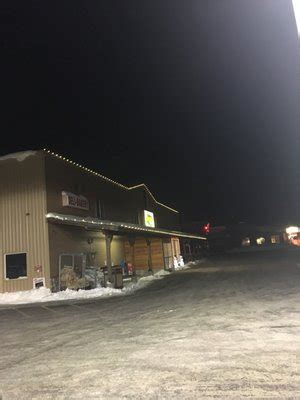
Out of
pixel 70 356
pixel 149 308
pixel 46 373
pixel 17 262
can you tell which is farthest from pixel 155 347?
pixel 17 262

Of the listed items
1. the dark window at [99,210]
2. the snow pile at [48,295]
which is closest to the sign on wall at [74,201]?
the dark window at [99,210]

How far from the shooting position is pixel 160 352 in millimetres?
7461

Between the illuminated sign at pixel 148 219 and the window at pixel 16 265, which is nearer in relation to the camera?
the window at pixel 16 265

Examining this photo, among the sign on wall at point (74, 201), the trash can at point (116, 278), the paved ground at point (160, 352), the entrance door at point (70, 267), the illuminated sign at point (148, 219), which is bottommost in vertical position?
the paved ground at point (160, 352)

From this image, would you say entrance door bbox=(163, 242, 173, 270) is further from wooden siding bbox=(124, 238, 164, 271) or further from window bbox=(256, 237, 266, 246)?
window bbox=(256, 237, 266, 246)

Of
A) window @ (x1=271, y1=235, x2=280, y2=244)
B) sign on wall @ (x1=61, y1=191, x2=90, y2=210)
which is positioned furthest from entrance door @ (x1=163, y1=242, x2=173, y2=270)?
window @ (x1=271, y1=235, x2=280, y2=244)

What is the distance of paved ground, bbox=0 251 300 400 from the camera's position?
5.46 m

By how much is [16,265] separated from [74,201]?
4.82 m

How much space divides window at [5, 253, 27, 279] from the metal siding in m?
0.21

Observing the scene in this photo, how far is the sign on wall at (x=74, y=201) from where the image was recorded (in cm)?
2370

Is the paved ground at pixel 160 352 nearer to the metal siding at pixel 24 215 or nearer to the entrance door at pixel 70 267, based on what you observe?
the entrance door at pixel 70 267

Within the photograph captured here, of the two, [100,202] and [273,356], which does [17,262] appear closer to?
[100,202]

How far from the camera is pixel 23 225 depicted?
22.2 metres

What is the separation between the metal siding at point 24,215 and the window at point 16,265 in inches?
8.1
